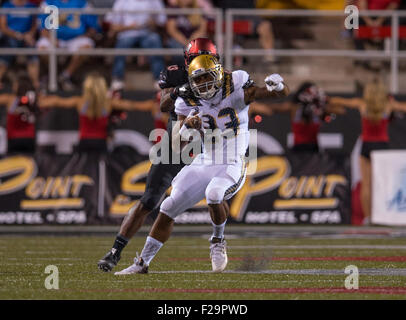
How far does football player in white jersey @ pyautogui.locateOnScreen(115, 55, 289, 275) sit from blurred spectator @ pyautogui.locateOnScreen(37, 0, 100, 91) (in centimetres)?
670

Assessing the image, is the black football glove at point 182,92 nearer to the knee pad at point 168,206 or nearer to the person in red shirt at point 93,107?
the knee pad at point 168,206

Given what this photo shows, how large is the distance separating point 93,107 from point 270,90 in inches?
261

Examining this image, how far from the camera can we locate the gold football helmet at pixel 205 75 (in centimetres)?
764

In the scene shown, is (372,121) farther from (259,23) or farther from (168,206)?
(168,206)

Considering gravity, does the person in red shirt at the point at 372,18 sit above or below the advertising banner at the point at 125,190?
above

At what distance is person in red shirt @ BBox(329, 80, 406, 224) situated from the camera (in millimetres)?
13953

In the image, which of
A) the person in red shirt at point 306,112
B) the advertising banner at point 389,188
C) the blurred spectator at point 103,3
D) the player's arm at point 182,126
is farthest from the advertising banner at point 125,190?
the player's arm at point 182,126

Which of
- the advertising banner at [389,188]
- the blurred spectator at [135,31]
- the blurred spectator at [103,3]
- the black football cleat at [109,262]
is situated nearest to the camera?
the black football cleat at [109,262]

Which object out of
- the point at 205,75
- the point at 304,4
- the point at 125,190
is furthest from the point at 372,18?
the point at 205,75

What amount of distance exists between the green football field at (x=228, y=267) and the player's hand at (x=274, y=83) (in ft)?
4.62

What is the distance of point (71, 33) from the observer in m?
14.5

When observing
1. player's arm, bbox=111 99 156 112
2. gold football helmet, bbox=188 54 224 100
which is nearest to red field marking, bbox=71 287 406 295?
gold football helmet, bbox=188 54 224 100

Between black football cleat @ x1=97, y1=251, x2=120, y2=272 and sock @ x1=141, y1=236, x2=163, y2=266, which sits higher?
sock @ x1=141, y1=236, x2=163, y2=266

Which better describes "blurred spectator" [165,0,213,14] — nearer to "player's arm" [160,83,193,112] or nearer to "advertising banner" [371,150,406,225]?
"advertising banner" [371,150,406,225]
